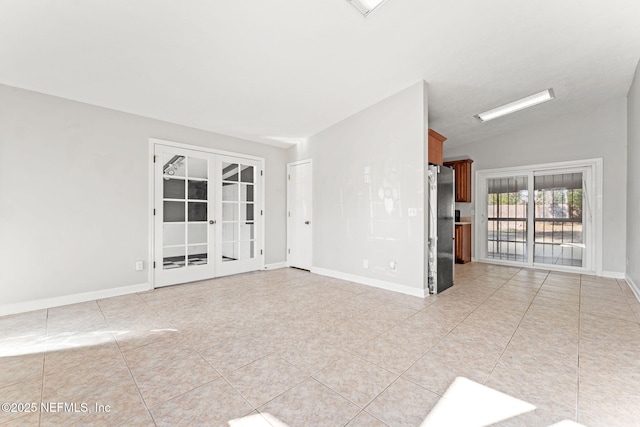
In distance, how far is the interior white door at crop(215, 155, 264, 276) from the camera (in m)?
4.61

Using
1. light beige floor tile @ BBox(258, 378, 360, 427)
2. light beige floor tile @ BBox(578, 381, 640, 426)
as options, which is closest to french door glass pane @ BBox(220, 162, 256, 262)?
light beige floor tile @ BBox(258, 378, 360, 427)

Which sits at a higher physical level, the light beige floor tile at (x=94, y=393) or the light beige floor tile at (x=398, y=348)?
the light beige floor tile at (x=398, y=348)

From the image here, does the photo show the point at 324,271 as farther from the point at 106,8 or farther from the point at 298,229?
the point at 106,8

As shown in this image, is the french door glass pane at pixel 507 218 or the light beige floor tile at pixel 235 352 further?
the french door glass pane at pixel 507 218

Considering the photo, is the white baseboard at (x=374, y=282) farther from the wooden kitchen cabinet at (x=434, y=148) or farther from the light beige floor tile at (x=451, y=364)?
the wooden kitchen cabinet at (x=434, y=148)

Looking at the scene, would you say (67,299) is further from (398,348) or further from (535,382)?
(535,382)

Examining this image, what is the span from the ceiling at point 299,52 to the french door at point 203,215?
748mm

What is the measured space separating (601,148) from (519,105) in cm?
183

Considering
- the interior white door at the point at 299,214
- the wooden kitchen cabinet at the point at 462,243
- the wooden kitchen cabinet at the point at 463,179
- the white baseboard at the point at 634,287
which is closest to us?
the white baseboard at the point at 634,287

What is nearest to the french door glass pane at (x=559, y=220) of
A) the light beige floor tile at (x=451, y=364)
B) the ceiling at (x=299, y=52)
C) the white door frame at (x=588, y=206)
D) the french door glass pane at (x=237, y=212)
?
the white door frame at (x=588, y=206)

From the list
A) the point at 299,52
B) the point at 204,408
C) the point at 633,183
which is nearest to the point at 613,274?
the point at 633,183

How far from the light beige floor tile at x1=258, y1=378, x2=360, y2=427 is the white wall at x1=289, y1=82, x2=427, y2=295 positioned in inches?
90.0

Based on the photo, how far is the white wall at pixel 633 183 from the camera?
3521 millimetres

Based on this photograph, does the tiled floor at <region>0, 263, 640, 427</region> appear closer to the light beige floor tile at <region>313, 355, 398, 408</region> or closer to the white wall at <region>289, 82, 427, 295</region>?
the light beige floor tile at <region>313, 355, 398, 408</region>
